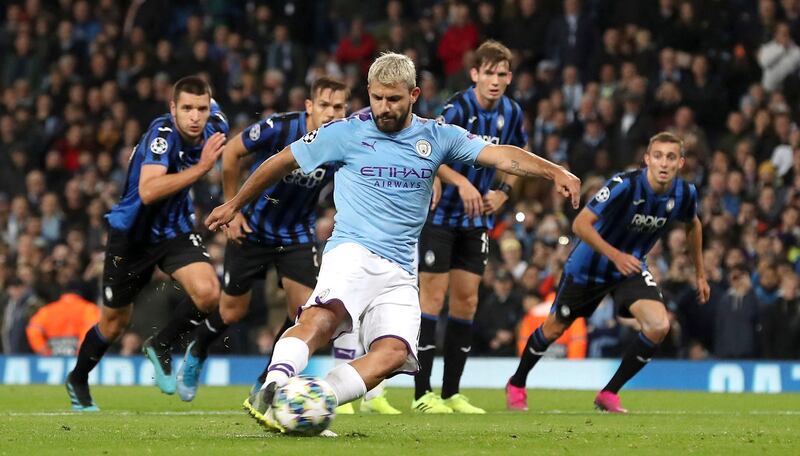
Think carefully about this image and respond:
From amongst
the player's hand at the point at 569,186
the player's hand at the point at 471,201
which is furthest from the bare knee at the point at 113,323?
the player's hand at the point at 569,186

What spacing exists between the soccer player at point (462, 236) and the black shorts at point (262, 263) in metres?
0.98

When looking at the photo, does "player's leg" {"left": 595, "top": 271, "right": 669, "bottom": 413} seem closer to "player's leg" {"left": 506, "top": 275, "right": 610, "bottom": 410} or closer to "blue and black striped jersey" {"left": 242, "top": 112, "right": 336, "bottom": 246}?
"player's leg" {"left": 506, "top": 275, "right": 610, "bottom": 410}

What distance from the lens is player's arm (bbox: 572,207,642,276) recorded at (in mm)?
11328

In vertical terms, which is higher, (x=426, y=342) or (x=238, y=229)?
(x=238, y=229)

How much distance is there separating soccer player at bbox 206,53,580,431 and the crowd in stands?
29.6 feet

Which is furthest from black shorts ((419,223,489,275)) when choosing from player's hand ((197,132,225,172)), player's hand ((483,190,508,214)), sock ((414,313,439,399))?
player's hand ((197,132,225,172))

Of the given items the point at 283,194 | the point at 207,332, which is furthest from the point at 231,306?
the point at 283,194

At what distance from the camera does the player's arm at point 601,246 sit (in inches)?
446

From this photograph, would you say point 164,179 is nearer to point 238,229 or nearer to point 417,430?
point 238,229

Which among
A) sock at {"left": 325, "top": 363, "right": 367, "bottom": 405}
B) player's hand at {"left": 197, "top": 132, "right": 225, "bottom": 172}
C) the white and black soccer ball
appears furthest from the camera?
player's hand at {"left": 197, "top": 132, "right": 225, "bottom": 172}

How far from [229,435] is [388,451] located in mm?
1243

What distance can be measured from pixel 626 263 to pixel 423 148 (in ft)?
11.9

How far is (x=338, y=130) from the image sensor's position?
8.16 metres

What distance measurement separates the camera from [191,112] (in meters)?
10.9
